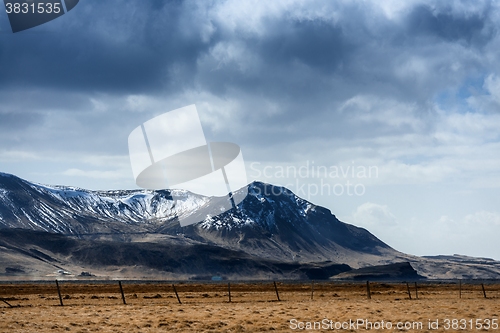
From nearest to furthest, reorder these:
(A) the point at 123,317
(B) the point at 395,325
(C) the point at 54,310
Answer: (B) the point at 395,325
(A) the point at 123,317
(C) the point at 54,310

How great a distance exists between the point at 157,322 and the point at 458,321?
20741 millimetres

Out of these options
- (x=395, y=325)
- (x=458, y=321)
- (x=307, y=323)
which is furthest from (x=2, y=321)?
(x=458, y=321)

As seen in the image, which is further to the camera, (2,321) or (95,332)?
(2,321)

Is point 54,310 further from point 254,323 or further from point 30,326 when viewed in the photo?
point 254,323

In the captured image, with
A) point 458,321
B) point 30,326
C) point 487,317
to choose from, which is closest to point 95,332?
point 30,326

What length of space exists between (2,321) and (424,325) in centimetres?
2826

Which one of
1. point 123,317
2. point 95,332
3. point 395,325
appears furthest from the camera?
point 123,317

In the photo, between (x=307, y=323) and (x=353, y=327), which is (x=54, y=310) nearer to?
(x=307, y=323)

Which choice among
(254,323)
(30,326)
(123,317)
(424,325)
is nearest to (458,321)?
(424,325)

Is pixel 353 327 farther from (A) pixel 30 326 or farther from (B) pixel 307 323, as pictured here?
(A) pixel 30 326

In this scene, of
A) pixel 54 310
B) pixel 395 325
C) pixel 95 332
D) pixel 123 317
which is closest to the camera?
pixel 95 332

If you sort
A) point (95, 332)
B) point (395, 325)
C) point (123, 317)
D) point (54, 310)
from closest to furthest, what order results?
1. point (95, 332)
2. point (395, 325)
3. point (123, 317)
4. point (54, 310)

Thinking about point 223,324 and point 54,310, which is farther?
point 54,310

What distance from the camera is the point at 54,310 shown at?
49.6 meters
